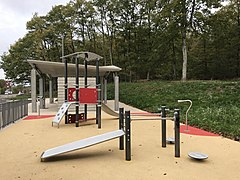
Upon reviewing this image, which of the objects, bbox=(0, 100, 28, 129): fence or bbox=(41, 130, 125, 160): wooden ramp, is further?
bbox=(0, 100, 28, 129): fence

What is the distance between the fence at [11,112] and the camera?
7.57 metres

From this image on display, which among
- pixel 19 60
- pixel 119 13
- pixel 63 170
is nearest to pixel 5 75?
pixel 19 60

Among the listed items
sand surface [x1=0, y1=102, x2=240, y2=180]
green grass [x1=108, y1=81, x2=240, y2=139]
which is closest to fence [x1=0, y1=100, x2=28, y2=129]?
sand surface [x1=0, y1=102, x2=240, y2=180]

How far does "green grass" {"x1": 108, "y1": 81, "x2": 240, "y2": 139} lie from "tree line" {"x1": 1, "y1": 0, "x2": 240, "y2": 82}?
743cm

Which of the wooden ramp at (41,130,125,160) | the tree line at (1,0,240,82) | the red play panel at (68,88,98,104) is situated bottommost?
the wooden ramp at (41,130,125,160)

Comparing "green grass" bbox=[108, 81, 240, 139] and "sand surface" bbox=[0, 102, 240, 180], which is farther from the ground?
"green grass" bbox=[108, 81, 240, 139]

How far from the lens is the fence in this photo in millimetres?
7575

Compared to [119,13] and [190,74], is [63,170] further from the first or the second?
[190,74]

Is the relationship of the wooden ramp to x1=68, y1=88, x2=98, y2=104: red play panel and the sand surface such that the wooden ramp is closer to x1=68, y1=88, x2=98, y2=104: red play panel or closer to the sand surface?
the sand surface

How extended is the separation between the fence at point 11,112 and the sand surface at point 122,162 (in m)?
1.86

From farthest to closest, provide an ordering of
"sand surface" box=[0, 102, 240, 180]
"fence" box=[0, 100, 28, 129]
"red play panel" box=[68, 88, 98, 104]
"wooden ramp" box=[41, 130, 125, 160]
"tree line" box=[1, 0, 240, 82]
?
"tree line" box=[1, 0, 240, 82]
"red play panel" box=[68, 88, 98, 104]
"fence" box=[0, 100, 28, 129]
"wooden ramp" box=[41, 130, 125, 160]
"sand surface" box=[0, 102, 240, 180]

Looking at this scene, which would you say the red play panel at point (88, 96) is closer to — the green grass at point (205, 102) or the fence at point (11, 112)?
the fence at point (11, 112)

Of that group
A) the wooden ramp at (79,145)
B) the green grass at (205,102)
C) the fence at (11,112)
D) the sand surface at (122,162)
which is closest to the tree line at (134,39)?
the green grass at (205,102)

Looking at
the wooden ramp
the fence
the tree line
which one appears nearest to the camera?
the wooden ramp
